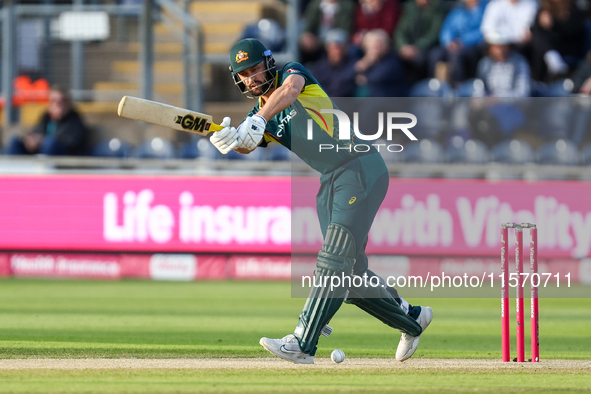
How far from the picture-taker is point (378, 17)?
15.3 metres

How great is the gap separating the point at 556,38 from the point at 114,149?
7200 mm

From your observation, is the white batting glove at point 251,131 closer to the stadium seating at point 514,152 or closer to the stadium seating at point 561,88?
the stadium seating at point 514,152

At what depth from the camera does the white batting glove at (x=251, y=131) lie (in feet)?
18.3

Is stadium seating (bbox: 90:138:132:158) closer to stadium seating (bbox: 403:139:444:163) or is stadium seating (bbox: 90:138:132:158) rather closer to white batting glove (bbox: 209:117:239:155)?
stadium seating (bbox: 403:139:444:163)

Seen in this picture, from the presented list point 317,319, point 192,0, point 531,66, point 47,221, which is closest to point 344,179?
point 317,319

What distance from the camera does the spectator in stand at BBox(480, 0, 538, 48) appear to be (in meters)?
14.3

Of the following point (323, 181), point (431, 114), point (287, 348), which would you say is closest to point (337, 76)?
point (431, 114)

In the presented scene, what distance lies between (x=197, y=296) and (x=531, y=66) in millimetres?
6677

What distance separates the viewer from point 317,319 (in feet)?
19.2

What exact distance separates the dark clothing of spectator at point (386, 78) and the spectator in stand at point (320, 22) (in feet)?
5.21

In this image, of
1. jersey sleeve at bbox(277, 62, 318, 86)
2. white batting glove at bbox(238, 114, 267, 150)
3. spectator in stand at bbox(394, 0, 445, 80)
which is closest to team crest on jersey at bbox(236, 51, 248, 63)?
jersey sleeve at bbox(277, 62, 318, 86)

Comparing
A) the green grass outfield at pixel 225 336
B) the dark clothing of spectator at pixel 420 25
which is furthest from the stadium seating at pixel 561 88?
the green grass outfield at pixel 225 336

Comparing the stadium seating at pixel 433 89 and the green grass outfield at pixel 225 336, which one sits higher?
the stadium seating at pixel 433 89

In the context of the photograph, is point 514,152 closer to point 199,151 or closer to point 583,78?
point 583,78
